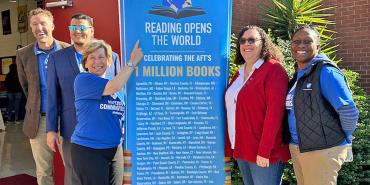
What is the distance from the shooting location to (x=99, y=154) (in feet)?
9.15

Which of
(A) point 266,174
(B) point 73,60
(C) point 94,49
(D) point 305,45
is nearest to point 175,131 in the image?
(A) point 266,174

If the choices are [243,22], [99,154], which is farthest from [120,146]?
[243,22]

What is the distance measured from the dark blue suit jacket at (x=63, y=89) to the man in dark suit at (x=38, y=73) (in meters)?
0.45

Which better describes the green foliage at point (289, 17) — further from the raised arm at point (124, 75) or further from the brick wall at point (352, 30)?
the raised arm at point (124, 75)

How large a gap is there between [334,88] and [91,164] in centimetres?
176

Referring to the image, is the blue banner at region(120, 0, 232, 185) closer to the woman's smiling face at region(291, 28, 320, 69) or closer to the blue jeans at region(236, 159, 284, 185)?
the blue jeans at region(236, 159, 284, 185)

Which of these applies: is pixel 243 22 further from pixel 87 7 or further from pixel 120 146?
pixel 120 146

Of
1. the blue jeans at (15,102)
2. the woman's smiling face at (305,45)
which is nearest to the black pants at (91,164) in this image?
the woman's smiling face at (305,45)

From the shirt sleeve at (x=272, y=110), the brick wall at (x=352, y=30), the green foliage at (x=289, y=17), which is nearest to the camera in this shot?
the shirt sleeve at (x=272, y=110)

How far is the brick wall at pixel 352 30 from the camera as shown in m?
6.80

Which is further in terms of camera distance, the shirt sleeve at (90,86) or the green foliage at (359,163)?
the green foliage at (359,163)

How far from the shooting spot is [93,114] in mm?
2783

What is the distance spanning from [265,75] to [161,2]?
97 cm

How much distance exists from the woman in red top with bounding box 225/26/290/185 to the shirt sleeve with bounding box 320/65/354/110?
0.28m
